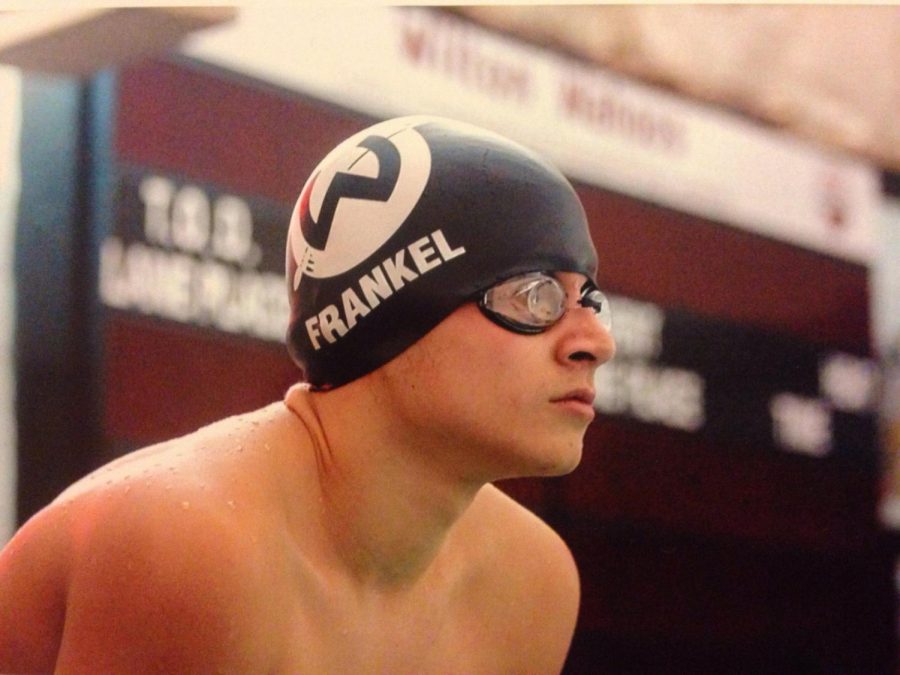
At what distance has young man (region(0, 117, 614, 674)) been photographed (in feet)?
4.39

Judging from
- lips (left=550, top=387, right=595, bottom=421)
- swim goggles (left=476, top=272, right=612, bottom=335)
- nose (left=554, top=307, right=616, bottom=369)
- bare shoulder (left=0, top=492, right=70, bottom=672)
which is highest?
swim goggles (left=476, top=272, right=612, bottom=335)

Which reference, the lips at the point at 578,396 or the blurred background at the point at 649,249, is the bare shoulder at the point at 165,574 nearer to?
the lips at the point at 578,396

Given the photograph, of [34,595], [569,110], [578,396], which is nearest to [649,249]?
[569,110]

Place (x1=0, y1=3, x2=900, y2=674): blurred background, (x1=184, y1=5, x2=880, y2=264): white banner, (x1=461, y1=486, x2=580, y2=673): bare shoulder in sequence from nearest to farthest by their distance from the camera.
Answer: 1. (x1=461, y1=486, x2=580, y2=673): bare shoulder
2. (x1=0, y1=3, x2=900, y2=674): blurred background
3. (x1=184, y1=5, x2=880, y2=264): white banner

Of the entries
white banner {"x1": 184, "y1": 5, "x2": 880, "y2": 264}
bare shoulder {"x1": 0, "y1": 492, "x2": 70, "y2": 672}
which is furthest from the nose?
white banner {"x1": 184, "y1": 5, "x2": 880, "y2": 264}

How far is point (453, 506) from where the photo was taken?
144cm

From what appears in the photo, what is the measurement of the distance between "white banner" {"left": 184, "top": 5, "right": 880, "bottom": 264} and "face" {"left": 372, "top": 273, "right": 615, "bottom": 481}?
1.12 metres

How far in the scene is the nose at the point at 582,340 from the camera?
1374 millimetres

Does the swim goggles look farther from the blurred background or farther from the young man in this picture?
the blurred background

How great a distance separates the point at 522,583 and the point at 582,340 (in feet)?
1.21

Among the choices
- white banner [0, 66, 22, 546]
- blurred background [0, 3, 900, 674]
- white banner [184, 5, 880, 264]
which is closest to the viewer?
white banner [0, 66, 22, 546]

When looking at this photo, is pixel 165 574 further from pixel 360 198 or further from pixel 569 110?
pixel 569 110

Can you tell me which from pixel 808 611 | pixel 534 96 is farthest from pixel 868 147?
pixel 808 611

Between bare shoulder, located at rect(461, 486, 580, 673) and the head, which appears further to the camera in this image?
bare shoulder, located at rect(461, 486, 580, 673)
